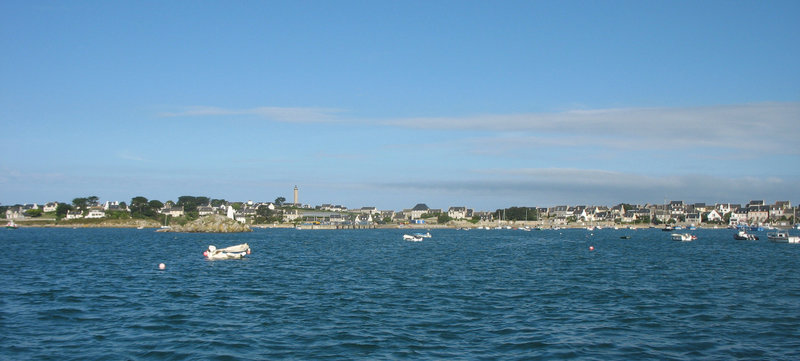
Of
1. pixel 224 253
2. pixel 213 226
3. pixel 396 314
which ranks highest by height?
pixel 213 226

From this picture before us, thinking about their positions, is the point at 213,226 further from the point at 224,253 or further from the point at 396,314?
the point at 396,314

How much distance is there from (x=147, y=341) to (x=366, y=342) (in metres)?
6.95

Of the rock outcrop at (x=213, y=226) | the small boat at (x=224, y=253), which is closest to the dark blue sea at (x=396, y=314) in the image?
the small boat at (x=224, y=253)

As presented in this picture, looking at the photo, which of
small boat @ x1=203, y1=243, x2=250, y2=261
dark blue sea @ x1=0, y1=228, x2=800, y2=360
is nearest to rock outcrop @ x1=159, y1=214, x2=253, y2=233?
small boat @ x1=203, y1=243, x2=250, y2=261

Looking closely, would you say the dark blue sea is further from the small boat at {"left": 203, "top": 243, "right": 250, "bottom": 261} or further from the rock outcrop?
the rock outcrop

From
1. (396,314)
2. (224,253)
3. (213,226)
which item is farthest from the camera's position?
(213,226)

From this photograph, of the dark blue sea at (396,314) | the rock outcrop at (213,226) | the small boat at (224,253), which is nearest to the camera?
the dark blue sea at (396,314)

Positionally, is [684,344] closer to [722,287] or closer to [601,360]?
[601,360]

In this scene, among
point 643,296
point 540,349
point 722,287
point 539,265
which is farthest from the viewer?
point 539,265

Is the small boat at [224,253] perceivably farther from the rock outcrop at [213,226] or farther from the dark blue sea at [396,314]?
the rock outcrop at [213,226]

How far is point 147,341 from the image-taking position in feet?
64.3

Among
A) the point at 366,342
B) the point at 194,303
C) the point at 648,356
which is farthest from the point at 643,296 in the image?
the point at 194,303

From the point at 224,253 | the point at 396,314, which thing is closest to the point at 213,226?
the point at 224,253

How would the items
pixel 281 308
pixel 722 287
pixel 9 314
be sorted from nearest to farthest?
pixel 9 314, pixel 281 308, pixel 722 287
